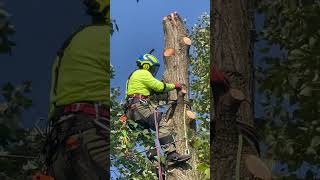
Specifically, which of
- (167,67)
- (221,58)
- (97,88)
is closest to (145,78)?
(167,67)

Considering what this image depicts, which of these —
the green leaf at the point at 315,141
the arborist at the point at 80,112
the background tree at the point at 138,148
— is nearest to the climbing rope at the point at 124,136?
the background tree at the point at 138,148

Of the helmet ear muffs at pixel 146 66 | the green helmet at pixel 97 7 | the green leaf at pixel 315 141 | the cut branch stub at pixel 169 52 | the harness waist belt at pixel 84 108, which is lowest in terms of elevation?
the green leaf at pixel 315 141

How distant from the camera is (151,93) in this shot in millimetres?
3270

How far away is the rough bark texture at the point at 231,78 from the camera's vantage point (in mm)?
2102

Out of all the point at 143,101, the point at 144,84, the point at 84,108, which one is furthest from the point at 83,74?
the point at 143,101

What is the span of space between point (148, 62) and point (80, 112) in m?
0.49

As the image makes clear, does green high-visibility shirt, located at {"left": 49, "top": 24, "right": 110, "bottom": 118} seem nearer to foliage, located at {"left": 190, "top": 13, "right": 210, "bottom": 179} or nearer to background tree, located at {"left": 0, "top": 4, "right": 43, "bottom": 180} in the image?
background tree, located at {"left": 0, "top": 4, "right": 43, "bottom": 180}

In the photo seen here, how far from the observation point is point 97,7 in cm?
271

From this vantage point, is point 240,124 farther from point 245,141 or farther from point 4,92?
point 4,92

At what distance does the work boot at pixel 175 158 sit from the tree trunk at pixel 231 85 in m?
0.85

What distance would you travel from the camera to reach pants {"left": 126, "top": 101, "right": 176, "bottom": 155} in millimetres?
3002

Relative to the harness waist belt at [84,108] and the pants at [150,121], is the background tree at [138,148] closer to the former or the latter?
the pants at [150,121]

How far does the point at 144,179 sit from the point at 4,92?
2.80 ft

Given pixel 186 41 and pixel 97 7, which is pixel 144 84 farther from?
pixel 97 7
